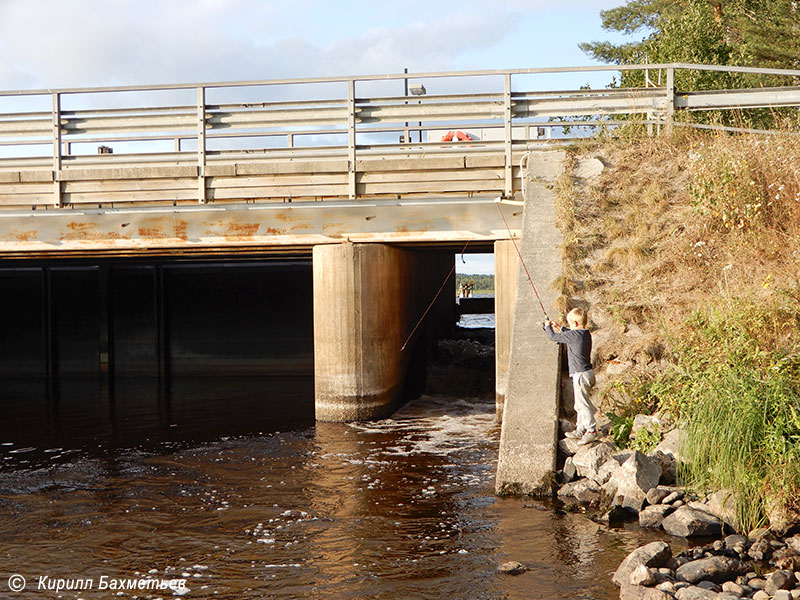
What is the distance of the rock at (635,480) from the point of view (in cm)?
762

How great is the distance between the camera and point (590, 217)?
12031 millimetres

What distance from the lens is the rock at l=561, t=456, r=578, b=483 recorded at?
8406 mm

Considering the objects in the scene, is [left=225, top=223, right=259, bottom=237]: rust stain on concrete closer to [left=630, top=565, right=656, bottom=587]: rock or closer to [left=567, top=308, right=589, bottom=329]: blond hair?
[left=567, top=308, right=589, bottom=329]: blond hair

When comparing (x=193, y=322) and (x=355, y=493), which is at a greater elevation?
(x=193, y=322)

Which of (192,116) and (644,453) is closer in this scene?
(644,453)

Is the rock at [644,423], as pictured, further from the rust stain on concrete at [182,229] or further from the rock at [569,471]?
the rust stain on concrete at [182,229]

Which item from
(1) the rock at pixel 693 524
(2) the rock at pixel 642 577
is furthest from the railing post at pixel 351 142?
(2) the rock at pixel 642 577

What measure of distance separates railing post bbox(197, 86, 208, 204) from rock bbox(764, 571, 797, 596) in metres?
10.9

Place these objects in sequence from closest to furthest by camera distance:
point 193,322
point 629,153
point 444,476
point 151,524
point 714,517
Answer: point 714,517 → point 151,524 → point 444,476 → point 629,153 → point 193,322

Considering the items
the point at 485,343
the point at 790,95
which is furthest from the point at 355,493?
the point at 485,343

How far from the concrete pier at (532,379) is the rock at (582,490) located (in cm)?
24

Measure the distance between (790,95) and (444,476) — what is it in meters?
8.84

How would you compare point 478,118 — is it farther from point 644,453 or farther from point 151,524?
point 151,524

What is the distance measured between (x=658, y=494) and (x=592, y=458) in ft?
2.76
